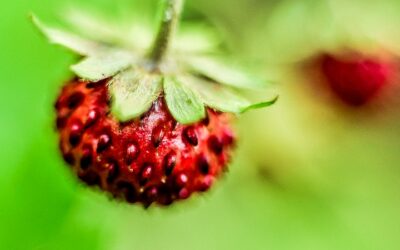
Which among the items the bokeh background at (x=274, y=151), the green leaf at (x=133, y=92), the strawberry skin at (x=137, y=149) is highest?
the green leaf at (x=133, y=92)

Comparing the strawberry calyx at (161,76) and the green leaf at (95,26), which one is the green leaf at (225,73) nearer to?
the strawberry calyx at (161,76)

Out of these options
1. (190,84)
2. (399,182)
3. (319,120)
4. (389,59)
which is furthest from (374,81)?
(190,84)

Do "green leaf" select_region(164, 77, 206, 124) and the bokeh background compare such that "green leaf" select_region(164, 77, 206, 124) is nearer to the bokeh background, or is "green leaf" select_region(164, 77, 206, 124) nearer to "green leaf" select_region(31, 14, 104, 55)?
"green leaf" select_region(31, 14, 104, 55)

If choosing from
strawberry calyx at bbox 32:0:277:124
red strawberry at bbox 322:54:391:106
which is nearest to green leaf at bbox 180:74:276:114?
strawberry calyx at bbox 32:0:277:124

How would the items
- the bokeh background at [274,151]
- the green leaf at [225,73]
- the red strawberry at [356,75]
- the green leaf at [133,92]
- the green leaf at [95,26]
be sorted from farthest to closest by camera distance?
1. the red strawberry at [356,75]
2. the bokeh background at [274,151]
3. the green leaf at [95,26]
4. the green leaf at [225,73]
5. the green leaf at [133,92]

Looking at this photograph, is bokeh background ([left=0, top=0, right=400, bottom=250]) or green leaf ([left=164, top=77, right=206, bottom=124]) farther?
bokeh background ([left=0, top=0, right=400, bottom=250])

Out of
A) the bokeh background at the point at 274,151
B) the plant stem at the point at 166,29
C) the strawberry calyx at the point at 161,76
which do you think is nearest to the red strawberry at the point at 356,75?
the bokeh background at the point at 274,151
